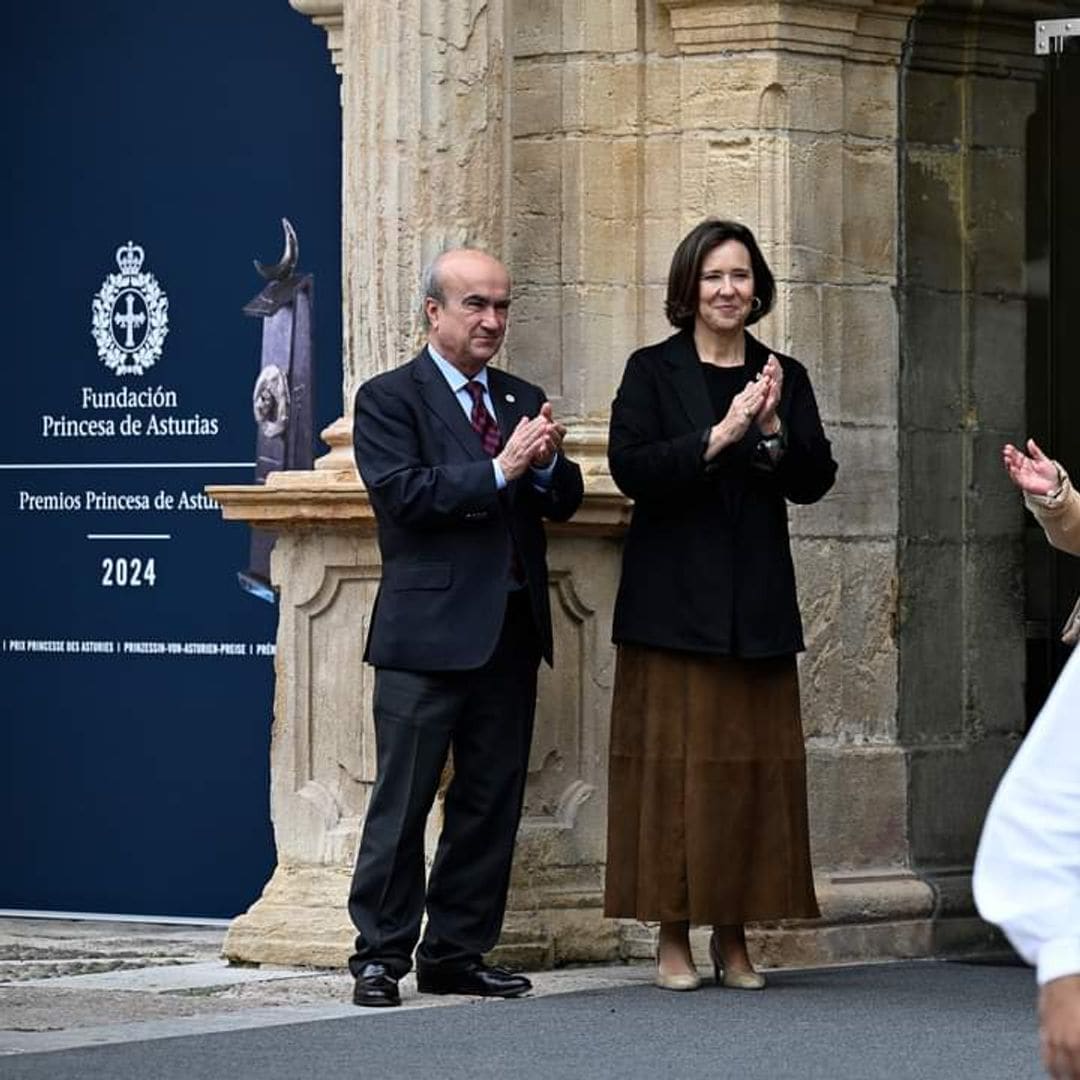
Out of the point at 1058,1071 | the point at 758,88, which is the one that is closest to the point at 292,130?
the point at 758,88

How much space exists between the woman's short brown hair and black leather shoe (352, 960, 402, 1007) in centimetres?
187

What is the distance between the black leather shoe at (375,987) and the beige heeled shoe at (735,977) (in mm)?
900

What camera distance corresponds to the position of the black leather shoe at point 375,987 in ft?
23.8

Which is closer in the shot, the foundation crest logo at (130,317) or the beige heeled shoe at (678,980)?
the beige heeled shoe at (678,980)

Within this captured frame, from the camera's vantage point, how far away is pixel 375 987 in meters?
7.27

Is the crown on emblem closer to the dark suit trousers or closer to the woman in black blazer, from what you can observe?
the woman in black blazer

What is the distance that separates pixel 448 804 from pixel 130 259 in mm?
2789

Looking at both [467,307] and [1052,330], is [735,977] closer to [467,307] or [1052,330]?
[467,307]

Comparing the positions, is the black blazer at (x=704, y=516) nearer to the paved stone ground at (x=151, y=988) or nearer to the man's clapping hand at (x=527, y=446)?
the man's clapping hand at (x=527, y=446)

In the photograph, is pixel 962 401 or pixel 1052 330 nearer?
pixel 962 401

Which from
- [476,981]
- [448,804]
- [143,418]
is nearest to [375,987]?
[476,981]

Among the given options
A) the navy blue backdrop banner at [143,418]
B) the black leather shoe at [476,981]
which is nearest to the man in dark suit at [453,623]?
the black leather shoe at [476,981]

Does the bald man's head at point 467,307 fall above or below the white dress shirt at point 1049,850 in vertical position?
above

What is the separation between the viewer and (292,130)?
30.7ft
